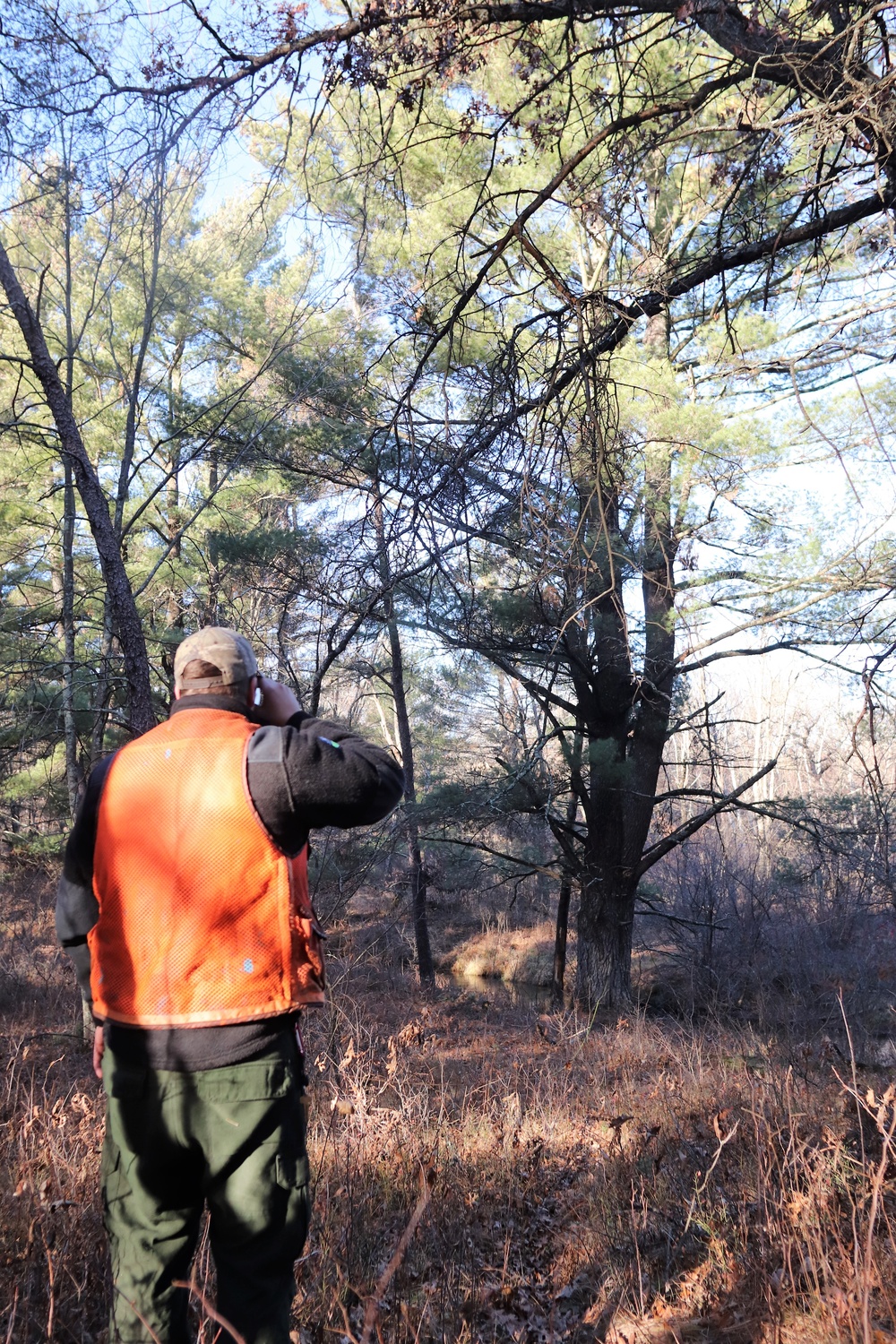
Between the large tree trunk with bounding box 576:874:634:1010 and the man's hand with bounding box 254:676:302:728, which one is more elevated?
the man's hand with bounding box 254:676:302:728

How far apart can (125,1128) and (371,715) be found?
2619 centimetres

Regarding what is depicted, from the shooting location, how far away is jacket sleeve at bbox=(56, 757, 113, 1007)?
7.18 feet

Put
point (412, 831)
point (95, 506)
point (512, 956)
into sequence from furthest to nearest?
point (512, 956), point (412, 831), point (95, 506)

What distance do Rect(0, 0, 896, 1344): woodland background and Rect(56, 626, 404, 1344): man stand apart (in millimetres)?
247

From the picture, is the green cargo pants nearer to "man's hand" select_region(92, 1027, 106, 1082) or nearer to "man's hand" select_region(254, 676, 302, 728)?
"man's hand" select_region(92, 1027, 106, 1082)

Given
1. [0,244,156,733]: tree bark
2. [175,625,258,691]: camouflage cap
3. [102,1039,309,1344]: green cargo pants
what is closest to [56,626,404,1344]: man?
[102,1039,309,1344]: green cargo pants

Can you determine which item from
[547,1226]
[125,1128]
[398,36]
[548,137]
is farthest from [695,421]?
[125,1128]

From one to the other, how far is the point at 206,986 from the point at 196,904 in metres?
0.19

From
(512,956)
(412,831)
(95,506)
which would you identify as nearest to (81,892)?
(95,506)

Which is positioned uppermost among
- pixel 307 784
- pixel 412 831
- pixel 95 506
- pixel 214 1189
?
pixel 95 506

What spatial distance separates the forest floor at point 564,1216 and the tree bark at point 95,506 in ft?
7.88

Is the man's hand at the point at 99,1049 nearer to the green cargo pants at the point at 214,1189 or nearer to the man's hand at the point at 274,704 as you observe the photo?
the green cargo pants at the point at 214,1189

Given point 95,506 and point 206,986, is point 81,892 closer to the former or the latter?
point 206,986

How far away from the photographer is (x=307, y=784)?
2070 mm
